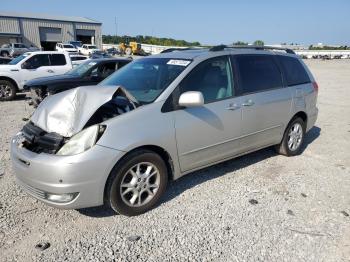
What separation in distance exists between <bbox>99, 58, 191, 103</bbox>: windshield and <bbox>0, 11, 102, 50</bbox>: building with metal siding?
Answer: 5683 cm

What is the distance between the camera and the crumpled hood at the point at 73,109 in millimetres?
3385

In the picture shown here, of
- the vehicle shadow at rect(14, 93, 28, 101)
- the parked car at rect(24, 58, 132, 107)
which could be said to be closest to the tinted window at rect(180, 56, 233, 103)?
the parked car at rect(24, 58, 132, 107)

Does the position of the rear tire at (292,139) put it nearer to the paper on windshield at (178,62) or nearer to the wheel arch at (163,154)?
the paper on windshield at (178,62)

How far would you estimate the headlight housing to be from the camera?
3197 millimetres

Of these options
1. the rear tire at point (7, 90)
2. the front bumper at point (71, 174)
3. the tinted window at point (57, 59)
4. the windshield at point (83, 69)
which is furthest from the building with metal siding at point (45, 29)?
the front bumper at point (71, 174)

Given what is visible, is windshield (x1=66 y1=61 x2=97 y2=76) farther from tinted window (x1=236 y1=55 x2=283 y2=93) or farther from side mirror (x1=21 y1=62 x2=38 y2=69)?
tinted window (x1=236 y1=55 x2=283 y2=93)

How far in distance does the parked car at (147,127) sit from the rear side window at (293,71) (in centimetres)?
31

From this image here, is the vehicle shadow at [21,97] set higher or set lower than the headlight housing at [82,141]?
lower

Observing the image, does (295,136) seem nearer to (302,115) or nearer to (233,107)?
(302,115)

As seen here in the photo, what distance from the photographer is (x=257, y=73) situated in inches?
190

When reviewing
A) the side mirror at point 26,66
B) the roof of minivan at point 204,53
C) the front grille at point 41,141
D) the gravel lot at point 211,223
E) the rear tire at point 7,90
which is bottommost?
the gravel lot at point 211,223

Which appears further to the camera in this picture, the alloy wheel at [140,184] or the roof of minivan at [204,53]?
the roof of minivan at [204,53]

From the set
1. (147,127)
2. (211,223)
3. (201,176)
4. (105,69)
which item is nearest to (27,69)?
(105,69)

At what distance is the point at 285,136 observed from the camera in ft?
17.9
